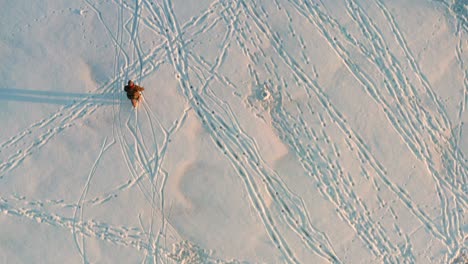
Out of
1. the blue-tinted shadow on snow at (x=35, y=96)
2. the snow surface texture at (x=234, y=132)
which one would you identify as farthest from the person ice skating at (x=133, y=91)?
the blue-tinted shadow on snow at (x=35, y=96)

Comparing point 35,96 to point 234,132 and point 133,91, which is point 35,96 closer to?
point 133,91

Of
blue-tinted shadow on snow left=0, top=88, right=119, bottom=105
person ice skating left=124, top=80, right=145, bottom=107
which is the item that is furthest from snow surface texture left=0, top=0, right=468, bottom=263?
person ice skating left=124, top=80, right=145, bottom=107

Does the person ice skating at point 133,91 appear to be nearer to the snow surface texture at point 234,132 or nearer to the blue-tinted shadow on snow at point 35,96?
the snow surface texture at point 234,132

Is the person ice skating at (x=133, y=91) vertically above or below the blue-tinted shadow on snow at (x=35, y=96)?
below

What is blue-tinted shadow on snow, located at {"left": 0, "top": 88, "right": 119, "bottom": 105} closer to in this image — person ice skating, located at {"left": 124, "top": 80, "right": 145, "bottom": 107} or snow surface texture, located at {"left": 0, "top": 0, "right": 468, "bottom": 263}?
snow surface texture, located at {"left": 0, "top": 0, "right": 468, "bottom": 263}

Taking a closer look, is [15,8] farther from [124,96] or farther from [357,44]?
[357,44]

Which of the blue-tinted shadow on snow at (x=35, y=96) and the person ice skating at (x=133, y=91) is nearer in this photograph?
the person ice skating at (x=133, y=91)
